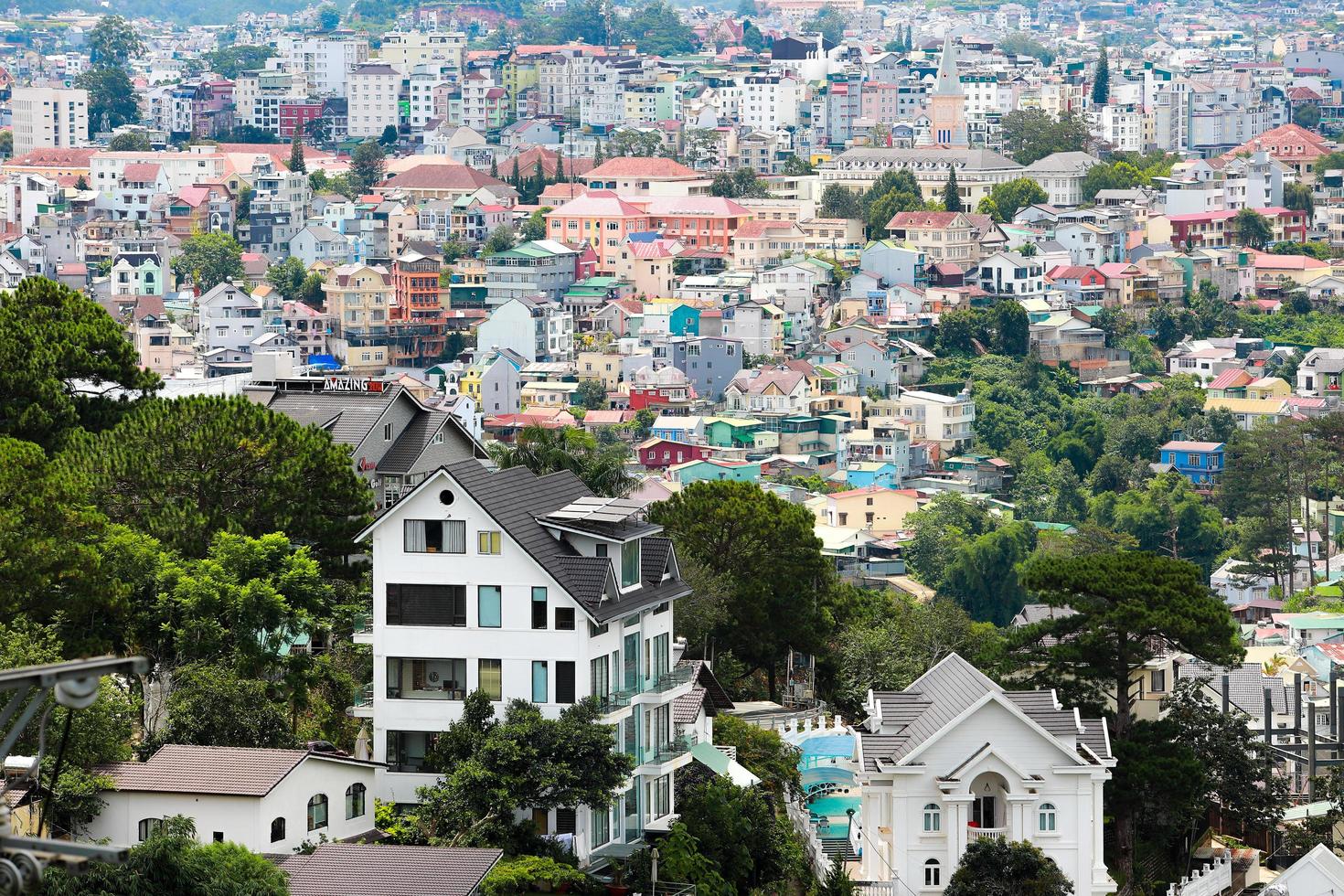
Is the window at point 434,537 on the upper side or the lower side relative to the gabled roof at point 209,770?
upper

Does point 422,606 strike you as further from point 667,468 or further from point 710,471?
point 667,468

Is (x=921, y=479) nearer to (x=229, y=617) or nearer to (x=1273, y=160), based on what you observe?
(x=1273, y=160)

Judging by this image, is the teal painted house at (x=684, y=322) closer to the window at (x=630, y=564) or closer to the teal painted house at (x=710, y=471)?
the teal painted house at (x=710, y=471)

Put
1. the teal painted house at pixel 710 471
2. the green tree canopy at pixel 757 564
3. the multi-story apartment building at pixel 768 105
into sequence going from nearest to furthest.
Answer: the green tree canopy at pixel 757 564, the teal painted house at pixel 710 471, the multi-story apartment building at pixel 768 105

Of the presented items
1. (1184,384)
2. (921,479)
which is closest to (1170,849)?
(921,479)

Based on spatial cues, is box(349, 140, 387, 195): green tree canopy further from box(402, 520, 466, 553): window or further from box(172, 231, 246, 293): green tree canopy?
box(402, 520, 466, 553): window

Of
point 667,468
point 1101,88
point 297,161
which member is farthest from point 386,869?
point 1101,88

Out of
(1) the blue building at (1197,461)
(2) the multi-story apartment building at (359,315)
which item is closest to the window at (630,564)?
(1) the blue building at (1197,461)

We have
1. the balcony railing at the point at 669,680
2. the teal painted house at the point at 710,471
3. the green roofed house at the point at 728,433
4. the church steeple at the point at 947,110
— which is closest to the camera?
the balcony railing at the point at 669,680
